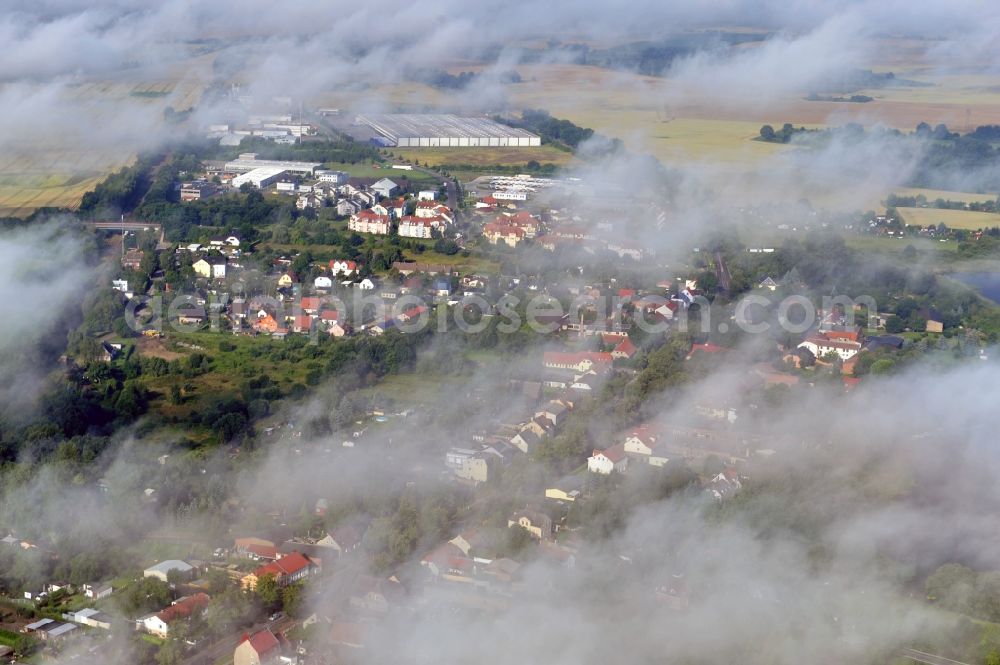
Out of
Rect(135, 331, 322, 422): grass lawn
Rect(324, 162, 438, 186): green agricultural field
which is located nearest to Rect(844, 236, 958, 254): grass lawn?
Rect(324, 162, 438, 186): green agricultural field

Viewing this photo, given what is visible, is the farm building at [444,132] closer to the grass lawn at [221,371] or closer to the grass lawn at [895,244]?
the grass lawn at [895,244]

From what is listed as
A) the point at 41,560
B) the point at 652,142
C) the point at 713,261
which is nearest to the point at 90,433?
the point at 41,560

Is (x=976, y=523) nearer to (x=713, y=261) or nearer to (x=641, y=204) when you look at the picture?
(x=713, y=261)

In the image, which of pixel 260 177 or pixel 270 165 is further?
pixel 270 165

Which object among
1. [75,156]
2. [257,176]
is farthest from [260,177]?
[75,156]

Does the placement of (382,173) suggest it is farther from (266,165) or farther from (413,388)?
(413,388)

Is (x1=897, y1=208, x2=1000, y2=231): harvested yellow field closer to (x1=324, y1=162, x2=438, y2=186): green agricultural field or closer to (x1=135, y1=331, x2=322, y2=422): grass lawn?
(x1=324, y1=162, x2=438, y2=186): green agricultural field
